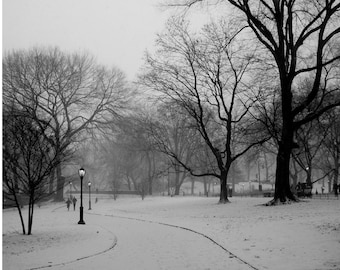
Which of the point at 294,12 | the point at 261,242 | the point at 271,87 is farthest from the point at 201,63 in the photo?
the point at 261,242

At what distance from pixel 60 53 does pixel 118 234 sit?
1153 inches

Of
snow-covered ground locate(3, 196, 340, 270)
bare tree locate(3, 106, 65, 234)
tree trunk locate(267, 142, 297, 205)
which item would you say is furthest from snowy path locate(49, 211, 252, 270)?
tree trunk locate(267, 142, 297, 205)

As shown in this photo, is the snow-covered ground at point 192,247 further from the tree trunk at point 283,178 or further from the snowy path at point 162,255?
the tree trunk at point 283,178

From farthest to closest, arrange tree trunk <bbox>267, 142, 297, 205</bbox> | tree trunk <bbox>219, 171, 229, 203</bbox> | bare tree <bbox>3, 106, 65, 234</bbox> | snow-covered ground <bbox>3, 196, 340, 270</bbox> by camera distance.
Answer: tree trunk <bbox>219, 171, 229, 203</bbox> → tree trunk <bbox>267, 142, 297, 205</bbox> → bare tree <bbox>3, 106, 65, 234</bbox> → snow-covered ground <bbox>3, 196, 340, 270</bbox>

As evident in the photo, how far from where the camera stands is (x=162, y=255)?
34.9 ft

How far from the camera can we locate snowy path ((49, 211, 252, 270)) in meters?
9.36

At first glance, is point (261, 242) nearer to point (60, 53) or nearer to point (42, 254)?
point (42, 254)

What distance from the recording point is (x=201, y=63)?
27.9 metres

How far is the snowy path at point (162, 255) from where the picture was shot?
9359 mm

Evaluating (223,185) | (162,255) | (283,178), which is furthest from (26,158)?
(223,185)

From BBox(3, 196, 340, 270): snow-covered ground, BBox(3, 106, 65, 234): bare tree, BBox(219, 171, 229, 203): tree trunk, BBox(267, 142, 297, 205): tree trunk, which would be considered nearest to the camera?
BBox(3, 196, 340, 270): snow-covered ground

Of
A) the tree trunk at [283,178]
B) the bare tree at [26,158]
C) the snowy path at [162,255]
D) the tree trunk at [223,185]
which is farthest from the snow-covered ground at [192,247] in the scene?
the tree trunk at [223,185]

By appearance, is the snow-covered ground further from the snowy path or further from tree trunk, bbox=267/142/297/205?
tree trunk, bbox=267/142/297/205

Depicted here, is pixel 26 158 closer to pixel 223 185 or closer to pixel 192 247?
pixel 192 247
